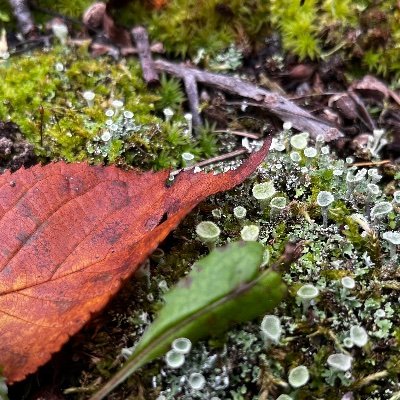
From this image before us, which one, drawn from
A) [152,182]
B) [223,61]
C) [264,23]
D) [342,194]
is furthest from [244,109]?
[152,182]

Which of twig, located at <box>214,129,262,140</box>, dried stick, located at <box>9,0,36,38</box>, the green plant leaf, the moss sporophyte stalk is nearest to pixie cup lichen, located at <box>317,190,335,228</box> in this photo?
the moss sporophyte stalk

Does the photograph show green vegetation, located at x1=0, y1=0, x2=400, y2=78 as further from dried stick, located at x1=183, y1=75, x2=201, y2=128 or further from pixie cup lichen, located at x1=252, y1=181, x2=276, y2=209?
pixie cup lichen, located at x1=252, y1=181, x2=276, y2=209

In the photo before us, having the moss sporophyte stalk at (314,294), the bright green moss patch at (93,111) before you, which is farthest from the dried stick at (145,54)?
the moss sporophyte stalk at (314,294)

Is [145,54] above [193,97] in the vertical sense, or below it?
above

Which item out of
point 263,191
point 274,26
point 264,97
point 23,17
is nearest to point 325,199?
point 263,191

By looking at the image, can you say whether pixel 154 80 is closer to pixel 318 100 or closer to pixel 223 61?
pixel 223 61

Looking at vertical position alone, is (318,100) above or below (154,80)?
below

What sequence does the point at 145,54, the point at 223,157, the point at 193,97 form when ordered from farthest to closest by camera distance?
the point at 145,54
the point at 193,97
the point at 223,157

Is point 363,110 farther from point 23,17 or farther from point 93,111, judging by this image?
point 23,17
